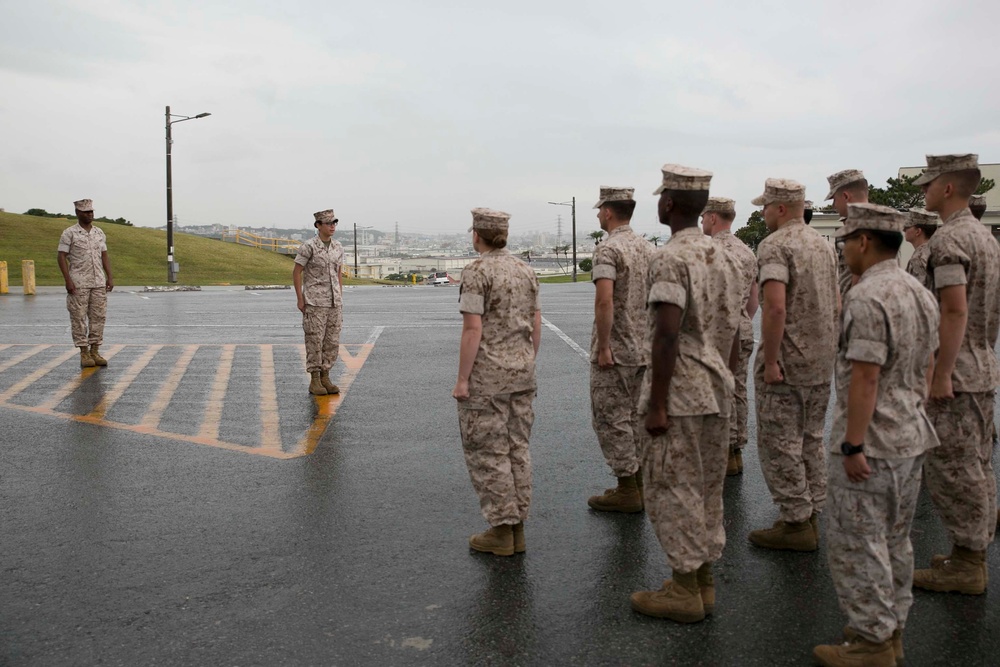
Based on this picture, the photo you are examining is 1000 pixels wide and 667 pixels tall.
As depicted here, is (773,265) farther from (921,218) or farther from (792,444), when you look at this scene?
(921,218)

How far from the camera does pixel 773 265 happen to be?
5.15 metres

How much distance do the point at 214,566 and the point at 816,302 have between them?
11.9 ft

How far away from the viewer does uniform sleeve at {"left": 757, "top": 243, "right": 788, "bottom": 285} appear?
5.12m

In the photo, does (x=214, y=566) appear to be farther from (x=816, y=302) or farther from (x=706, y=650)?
(x=816, y=302)

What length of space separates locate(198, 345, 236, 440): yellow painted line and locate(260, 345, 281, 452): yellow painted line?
40 centimetres

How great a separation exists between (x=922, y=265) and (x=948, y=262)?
0.40 m

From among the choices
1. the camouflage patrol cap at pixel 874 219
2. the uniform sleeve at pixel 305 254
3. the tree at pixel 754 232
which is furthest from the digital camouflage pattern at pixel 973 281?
the tree at pixel 754 232

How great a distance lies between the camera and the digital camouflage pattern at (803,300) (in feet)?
17.0

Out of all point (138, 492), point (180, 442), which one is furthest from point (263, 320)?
point (138, 492)

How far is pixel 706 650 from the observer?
152 inches

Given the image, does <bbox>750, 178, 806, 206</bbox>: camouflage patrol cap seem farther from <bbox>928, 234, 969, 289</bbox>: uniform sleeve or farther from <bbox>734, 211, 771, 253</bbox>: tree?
<bbox>734, 211, 771, 253</bbox>: tree

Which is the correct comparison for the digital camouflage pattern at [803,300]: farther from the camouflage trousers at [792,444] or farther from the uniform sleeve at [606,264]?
the uniform sleeve at [606,264]

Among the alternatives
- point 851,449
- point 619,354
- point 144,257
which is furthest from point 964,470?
point 144,257

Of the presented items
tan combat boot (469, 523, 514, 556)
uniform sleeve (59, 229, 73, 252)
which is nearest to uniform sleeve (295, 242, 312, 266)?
uniform sleeve (59, 229, 73, 252)
